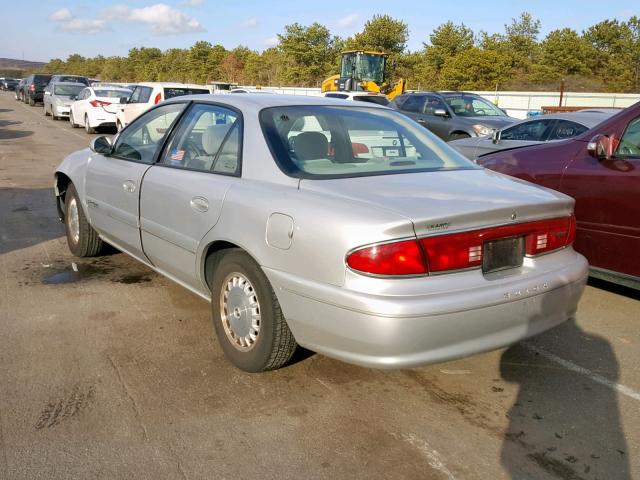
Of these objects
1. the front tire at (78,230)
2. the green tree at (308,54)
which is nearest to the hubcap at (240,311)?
the front tire at (78,230)

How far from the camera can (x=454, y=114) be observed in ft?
46.9

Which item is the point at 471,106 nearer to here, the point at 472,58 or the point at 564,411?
the point at 564,411

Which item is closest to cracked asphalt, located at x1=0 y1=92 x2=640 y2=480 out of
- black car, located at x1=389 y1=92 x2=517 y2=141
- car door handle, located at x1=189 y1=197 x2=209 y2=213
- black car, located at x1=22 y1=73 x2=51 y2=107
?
car door handle, located at x1=189 y1=197 x2=209 y2=213

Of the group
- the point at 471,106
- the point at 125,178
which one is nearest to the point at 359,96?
the point at 471,106

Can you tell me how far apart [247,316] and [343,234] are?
929 millimetres

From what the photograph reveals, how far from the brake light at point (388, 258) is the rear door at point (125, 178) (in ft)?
7.18

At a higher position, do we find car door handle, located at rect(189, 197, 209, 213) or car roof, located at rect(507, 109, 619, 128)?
car roof, located at rect(507, 109, 619, 128)

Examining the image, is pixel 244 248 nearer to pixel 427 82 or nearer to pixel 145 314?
pixel 145 314

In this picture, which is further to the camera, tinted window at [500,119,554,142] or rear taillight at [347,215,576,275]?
tinted window at [500,119,554,142]

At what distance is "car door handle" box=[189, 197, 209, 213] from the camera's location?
141 inches

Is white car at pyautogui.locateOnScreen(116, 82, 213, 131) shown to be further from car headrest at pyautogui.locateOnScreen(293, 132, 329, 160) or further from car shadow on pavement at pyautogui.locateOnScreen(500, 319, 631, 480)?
car shadow on pavement at pyautogui.locateOnScreen(500, 319, 631, 480)

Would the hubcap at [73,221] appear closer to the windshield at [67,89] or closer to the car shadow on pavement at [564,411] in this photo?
the car shadow on pavement at [564,411]

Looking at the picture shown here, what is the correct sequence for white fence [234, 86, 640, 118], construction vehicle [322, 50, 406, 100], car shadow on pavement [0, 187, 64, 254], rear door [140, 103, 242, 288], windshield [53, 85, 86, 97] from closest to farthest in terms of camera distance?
rear door [140, 103, 242, 288] → car shadow on pavement [0, 187, 64, 254] → windshield [53, 85, 86, 97] → construction vehicle [322, 50, 406, 100] → white fence [234, 86, 640, 118]

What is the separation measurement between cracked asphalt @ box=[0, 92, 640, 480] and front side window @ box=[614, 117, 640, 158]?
122cm
